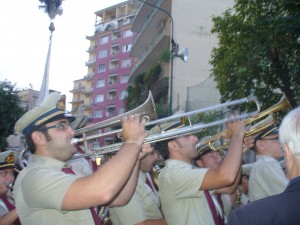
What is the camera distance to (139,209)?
4.15 meters

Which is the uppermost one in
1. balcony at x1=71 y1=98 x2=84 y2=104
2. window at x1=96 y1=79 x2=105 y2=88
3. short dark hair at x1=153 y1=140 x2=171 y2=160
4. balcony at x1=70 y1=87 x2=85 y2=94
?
balcony at x1=70 y1=87 x2=85 y2=94

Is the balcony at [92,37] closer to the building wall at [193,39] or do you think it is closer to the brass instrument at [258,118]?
the building wall at [193,39]

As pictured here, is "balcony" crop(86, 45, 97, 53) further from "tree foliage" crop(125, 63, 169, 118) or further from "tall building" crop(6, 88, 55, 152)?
"tree foliage" crop(125, 63, 169, 118)

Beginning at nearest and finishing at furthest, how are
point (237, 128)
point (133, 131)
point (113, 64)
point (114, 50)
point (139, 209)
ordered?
1. point (133, 131)
2. point (237, 128)
3. point (139, 209)
4. point (113, 64)
5. point (114, 50)

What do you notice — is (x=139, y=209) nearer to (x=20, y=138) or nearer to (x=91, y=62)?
(x=20, y=138)

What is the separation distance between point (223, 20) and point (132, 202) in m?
9.79

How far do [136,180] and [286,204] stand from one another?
1974 millimetres

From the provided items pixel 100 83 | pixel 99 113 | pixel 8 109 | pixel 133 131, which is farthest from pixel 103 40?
pixel 133 131

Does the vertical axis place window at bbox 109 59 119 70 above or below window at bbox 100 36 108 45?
below

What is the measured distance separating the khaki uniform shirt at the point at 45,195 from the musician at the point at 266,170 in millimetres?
2318

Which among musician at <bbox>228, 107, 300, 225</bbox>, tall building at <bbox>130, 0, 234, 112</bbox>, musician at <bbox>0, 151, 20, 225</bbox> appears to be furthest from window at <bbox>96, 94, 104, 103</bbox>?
musician at <bbox>228, 107, 300, 225</bbox>

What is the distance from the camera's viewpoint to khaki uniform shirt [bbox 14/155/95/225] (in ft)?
8.62

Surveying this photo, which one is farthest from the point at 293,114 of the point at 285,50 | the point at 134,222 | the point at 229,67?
the point at 229,67

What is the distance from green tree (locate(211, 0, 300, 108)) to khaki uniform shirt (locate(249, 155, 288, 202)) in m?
5.23
